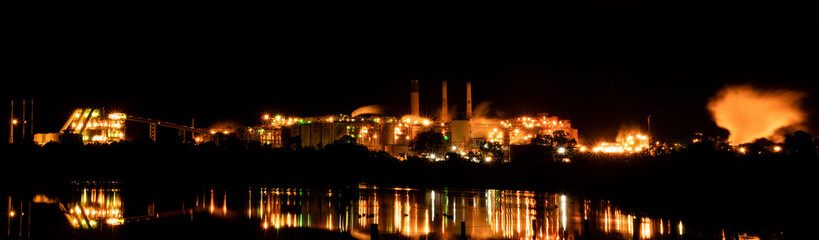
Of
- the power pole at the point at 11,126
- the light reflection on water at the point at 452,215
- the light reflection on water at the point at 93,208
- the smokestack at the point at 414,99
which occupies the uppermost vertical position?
the smokestack at the point at 414,99

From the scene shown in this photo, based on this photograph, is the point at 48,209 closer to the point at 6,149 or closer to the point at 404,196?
the point at 404,196

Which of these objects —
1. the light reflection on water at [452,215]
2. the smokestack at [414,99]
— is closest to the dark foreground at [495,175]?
the light reflection on water at [452,215]

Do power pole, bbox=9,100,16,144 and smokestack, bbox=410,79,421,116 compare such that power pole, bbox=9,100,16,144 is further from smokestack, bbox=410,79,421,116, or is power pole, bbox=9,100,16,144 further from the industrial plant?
smokestack, bbox=410,79,421,116

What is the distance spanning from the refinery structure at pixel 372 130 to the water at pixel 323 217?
42107mm

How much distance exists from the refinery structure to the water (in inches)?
1658

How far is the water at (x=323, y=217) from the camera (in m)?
25.3

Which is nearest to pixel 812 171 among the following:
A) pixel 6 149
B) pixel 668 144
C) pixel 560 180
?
pixel 560 180

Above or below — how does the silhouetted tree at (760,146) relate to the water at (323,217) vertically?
above

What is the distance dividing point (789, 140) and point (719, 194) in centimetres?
3131

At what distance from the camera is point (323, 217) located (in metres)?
30.8

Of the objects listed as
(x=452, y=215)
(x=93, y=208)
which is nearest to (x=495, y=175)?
(x=452, y=215)

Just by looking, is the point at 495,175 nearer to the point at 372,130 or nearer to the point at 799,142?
the point at 799,142

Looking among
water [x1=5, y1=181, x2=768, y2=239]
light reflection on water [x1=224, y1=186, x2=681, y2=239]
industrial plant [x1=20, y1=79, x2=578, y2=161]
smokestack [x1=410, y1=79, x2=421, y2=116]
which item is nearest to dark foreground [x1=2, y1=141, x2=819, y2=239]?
water [x1=5, y1=181, x2=768, y2=239]

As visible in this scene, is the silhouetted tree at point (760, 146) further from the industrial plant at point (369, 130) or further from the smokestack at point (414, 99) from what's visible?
the smokestack at point (414, 99)
